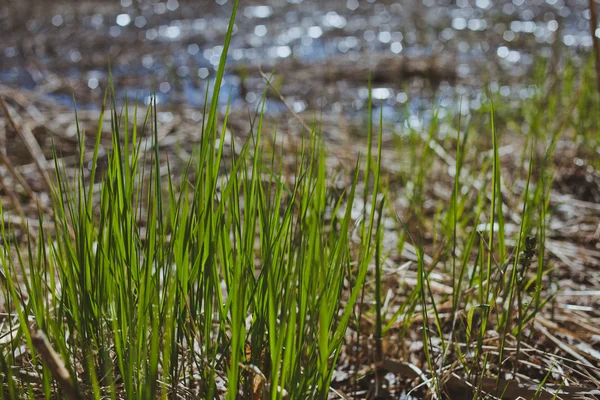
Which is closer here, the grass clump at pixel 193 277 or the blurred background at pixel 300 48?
the grass clump at pixel 193 277

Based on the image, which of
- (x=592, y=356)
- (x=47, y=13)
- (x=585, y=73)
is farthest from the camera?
(x=47, y=13)

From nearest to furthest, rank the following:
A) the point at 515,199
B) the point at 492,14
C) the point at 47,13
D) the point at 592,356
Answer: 1. the point at 592,356
2. the point at 515,199
3. the point at 492,14
4. the point at 47,13

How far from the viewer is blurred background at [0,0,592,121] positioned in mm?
3266

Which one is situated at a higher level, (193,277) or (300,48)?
(193,277)

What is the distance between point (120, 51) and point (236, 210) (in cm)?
390

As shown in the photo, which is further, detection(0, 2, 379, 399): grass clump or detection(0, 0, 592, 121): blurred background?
detection(0, 0, 592, 121): blurred background

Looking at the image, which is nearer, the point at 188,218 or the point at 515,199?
the point at 188,218

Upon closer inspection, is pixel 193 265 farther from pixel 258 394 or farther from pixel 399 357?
pixel 399 357

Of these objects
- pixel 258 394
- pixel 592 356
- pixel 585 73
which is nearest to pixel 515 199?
pixel 585 73

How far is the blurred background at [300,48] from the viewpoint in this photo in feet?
10.7

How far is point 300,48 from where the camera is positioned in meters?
4.29

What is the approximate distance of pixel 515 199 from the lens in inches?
71.8

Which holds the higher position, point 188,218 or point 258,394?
point 188,218

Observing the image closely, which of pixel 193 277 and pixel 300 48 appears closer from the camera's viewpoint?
pixel 193 277
